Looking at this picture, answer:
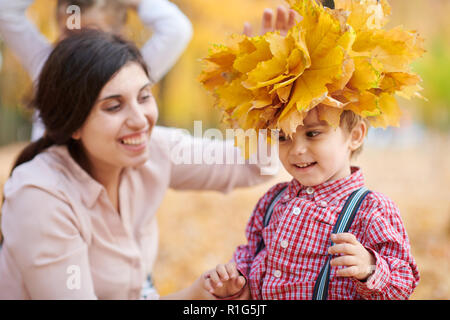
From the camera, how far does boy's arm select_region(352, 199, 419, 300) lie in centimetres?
131

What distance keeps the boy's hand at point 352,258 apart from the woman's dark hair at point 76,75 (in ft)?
3.87

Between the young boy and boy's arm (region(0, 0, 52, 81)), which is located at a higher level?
boy's arm (region(0, 0, 52, 81))

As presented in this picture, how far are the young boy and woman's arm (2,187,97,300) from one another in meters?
0.66

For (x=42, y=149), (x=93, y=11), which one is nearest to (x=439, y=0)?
(x=93, y=11)

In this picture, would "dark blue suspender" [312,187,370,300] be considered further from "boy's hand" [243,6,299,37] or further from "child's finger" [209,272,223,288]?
"boy's hand" [243,6,299,37]

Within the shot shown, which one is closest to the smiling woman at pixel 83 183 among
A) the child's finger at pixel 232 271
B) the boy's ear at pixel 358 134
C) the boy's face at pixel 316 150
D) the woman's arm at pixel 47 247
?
the woman's arm at pixel 47 247

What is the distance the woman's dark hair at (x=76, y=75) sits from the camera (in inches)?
79.4

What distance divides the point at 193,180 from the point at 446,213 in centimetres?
406

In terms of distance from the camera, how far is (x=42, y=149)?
2328 millimetres

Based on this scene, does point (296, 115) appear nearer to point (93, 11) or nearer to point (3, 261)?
point (3, 261)

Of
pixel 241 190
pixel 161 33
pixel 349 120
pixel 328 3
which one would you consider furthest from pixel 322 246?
pixel 241 190

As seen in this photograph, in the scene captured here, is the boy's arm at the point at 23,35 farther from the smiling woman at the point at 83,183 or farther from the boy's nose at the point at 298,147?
the boy's nose at the point at 298,147

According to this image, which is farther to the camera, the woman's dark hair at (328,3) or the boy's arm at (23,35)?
the boy's arm at (23,35)

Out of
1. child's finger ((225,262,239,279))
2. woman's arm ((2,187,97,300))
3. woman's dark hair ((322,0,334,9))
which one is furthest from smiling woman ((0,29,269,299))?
woman's dark hair ((322,0,334,9))
